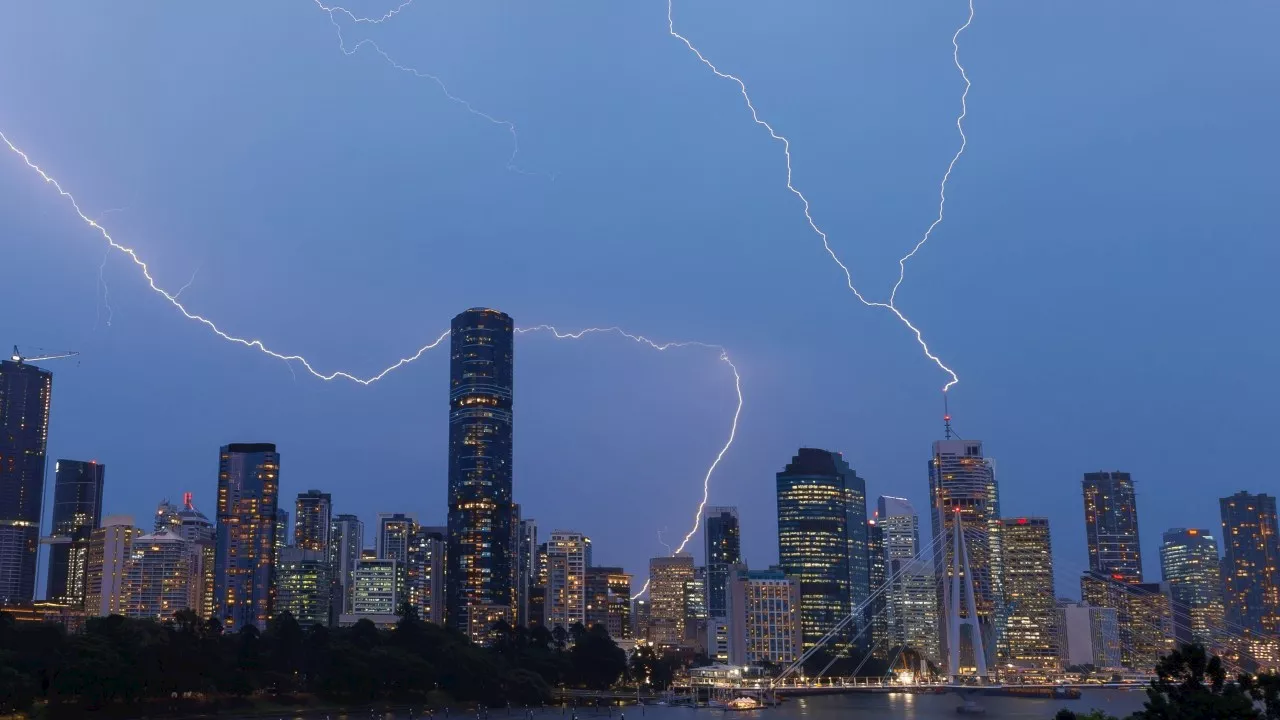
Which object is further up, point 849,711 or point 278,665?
point 278,665

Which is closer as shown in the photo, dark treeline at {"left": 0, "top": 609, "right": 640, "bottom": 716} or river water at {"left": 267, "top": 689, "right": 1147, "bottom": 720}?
dark treeline at {"left": 0, "top": 609, "right": 640, "bottom": 716}

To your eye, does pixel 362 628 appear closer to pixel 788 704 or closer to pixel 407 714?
pixel 407 714

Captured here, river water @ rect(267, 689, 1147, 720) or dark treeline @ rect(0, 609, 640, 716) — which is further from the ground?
dark treeline @ rect(0, 609, 640, 716)

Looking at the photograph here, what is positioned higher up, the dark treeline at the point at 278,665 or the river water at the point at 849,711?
the dark treeline at the point at 278,665

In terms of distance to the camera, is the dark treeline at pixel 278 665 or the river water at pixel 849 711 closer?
the dark treeline at pixel 278 665
